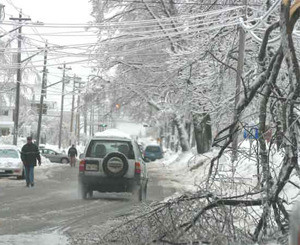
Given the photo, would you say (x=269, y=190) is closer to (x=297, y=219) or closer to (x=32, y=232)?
(x=297, y=219)

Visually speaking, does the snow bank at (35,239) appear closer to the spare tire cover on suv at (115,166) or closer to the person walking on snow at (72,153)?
the spare tire cover on suv at (115,166)

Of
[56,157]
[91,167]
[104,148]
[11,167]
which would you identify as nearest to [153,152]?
[56,157]

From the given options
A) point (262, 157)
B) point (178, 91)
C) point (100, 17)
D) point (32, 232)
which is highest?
point (100, 17)

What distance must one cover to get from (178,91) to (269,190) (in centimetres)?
2065

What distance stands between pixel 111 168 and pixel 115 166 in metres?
0.11

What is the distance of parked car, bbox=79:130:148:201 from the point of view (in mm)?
14055

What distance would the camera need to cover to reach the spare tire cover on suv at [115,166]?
14.0 m

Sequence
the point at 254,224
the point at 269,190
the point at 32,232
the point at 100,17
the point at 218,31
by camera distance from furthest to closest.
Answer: the point at 100,17 < the point at 218,31 < the point at 32,232 < the point at 254,224 < the point at 269,190

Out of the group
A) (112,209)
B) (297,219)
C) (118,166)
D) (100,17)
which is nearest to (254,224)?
(297,219)

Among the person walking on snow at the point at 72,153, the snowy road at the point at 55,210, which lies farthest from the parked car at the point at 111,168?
the person walking on snow at the point at 72,153

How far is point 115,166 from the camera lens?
1407 cm

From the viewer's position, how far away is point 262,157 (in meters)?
7.33

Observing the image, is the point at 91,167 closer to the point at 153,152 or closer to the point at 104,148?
the point at 104,148

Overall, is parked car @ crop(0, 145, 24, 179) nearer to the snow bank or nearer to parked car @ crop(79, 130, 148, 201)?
parked car @ crop(79, 130, 148, 201)
